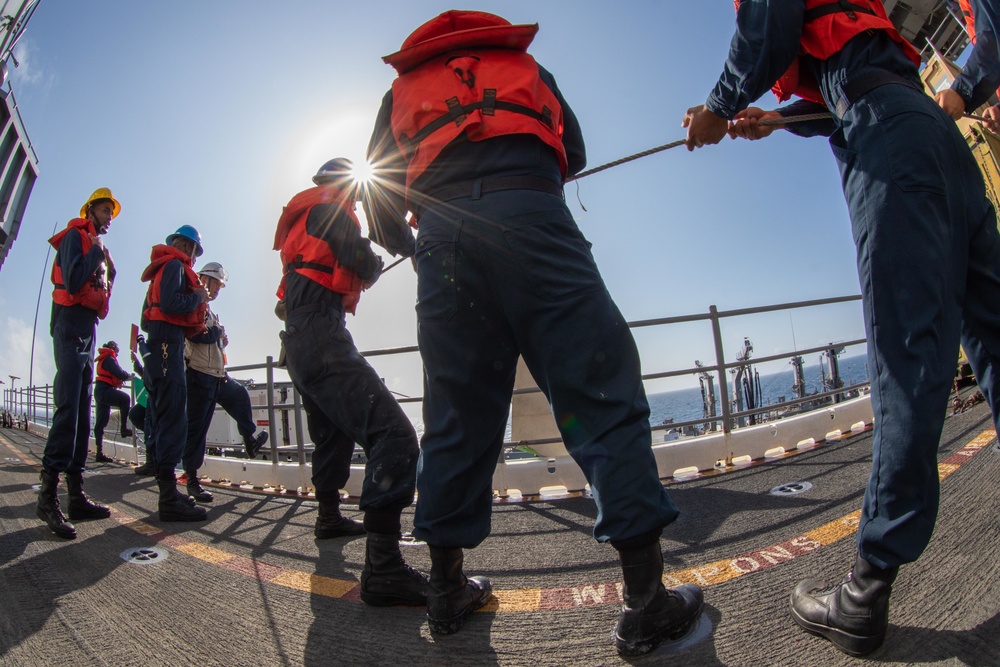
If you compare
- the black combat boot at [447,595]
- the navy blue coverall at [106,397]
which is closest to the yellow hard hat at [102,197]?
the black combat boot at [447,595]

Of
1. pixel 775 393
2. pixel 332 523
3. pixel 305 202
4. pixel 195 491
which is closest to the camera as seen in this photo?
pixel 305 202

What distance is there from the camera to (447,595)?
55.6 inches

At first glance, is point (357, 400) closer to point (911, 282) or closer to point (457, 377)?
point (457, 377)

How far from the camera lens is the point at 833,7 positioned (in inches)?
48.8

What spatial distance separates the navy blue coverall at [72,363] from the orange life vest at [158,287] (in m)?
0.45

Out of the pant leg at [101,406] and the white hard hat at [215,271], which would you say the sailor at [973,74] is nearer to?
the white hard hat at [215,271]

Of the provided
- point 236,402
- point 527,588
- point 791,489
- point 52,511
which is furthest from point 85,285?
point 791,489

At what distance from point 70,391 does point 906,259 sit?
4137 mm

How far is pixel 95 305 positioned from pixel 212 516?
1607 mm

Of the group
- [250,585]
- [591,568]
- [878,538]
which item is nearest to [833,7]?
[878,538]

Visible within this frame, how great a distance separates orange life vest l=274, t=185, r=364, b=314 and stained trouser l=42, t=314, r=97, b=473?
5.35 feet

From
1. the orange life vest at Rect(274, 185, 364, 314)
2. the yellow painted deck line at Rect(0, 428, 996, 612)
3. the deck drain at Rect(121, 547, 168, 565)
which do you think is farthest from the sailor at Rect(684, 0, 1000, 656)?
the deck drain at Rect(121, 547, 168, 565)

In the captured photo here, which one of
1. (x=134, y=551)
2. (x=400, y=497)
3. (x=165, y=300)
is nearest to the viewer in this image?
(x=400, y=497)

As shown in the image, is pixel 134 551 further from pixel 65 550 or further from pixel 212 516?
pixel 212 516
